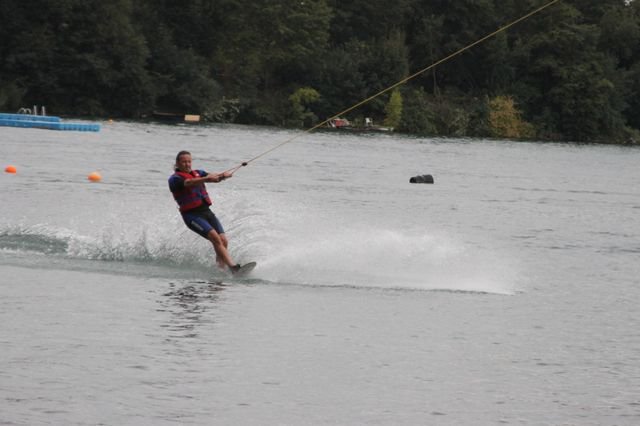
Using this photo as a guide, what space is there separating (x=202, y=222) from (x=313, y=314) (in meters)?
2.79

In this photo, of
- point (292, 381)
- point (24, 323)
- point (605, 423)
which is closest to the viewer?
point (605, 423)

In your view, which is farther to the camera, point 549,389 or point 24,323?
point 24,323

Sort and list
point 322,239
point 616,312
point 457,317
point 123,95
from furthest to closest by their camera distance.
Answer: point 123,95 < point 322,239 < point 616,312 < point 457,317

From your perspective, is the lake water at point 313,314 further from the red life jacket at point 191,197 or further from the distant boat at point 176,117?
the distant boat at point 176,117

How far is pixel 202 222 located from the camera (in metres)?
15.6

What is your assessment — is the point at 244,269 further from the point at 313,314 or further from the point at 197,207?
the point at 313,314

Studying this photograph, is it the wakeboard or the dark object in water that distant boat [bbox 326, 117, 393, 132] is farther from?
the wakeboard

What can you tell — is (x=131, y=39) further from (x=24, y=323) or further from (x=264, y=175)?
(x=24, y=323)

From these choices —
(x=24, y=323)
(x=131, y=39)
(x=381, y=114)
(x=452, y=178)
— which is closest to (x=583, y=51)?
(x=381, y=114)

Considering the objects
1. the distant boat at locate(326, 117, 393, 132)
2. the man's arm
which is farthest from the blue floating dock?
the man's arm

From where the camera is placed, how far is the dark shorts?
615 inches

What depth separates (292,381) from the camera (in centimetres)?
1049

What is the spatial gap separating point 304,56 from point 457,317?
6912 centimetres

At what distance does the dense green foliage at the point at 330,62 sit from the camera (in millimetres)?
71250
